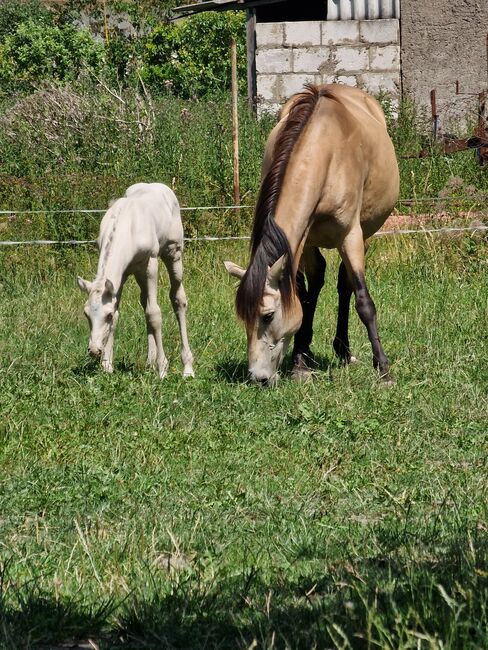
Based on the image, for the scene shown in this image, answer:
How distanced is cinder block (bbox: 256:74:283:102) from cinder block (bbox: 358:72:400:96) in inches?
46.7

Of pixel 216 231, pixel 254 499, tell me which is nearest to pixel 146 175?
pixel 216 231

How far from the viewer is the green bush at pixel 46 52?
25.2 metres

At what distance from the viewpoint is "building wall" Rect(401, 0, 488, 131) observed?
17.0m

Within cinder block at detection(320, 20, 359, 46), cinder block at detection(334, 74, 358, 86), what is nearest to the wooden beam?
cinder block at detection(320, 20, 359, 46)

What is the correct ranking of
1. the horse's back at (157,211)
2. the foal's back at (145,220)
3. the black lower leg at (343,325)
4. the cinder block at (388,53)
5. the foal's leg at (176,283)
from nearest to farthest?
the foal's back at (145,220), the horse's back at (157,211), the black lower leg at (343,325), the foal's leg at (176,283), the cinder block at (388,53)

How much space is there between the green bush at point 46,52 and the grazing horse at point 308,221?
17292mm

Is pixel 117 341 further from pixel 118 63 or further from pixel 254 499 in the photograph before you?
pixel 118 63

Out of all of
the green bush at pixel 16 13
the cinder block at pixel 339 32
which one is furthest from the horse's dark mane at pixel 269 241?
the green bush at pixel 16 13

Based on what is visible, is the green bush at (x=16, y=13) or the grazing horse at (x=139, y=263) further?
the green bush at (x=16, y=13)

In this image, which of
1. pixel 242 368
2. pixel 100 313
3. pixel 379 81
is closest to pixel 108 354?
pixel 100 313

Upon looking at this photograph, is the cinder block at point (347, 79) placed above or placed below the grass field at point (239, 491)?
above

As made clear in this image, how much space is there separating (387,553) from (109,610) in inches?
39.3

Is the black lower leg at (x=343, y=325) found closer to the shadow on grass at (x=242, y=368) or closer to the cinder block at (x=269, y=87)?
the shadow on grass at (x=242, y=368)

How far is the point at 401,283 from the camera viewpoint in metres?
10.6
